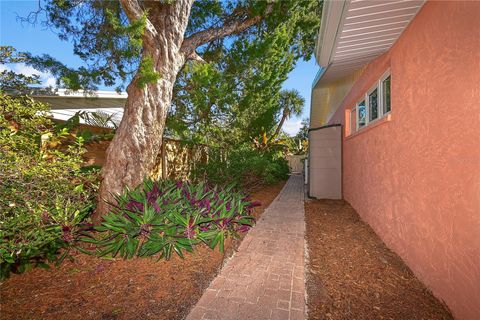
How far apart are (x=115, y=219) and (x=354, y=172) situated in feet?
17.9

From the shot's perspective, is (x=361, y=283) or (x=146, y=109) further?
(x=146, y=109)

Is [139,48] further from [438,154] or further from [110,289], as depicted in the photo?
[438,154]

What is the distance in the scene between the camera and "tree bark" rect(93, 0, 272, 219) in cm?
396

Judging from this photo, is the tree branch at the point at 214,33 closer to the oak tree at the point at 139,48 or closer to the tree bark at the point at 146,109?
the oak tree at the point at 139,48

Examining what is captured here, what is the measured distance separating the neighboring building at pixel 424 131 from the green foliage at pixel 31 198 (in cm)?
392

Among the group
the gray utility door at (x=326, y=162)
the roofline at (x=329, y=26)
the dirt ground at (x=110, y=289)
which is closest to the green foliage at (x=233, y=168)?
the gray utility door at (x=326, y=162)

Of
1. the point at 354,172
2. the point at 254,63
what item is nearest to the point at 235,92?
the point at 254,63

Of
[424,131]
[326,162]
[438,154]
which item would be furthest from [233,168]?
[438,154]

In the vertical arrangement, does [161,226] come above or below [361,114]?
below

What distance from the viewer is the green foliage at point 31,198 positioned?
2.43m

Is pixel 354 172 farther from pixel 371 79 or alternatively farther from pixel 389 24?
pixel 389 24

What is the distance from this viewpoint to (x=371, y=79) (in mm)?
4445

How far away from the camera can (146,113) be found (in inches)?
163

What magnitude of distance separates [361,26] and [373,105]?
2.15 metres
